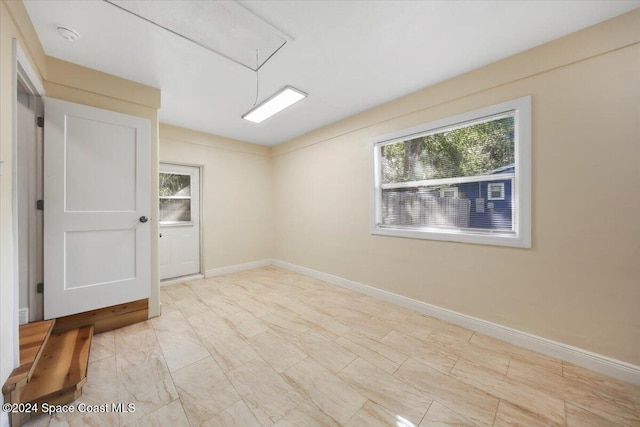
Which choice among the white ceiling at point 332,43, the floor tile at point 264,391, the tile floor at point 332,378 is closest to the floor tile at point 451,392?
the tile floor at point 332,378

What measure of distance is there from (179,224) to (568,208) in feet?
16.2

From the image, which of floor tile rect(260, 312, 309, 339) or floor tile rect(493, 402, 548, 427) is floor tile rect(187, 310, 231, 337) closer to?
floor tile rect(260, 312, 309, 339)

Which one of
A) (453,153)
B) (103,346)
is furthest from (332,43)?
(103,346)

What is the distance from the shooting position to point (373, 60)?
2.11 m

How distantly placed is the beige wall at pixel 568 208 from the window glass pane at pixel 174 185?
376 cm

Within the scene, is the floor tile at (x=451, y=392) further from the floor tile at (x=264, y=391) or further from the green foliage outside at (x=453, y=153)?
the green foliage outside at (x=453, y=153)

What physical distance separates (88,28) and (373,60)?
230cm

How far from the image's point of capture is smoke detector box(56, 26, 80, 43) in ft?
5.60

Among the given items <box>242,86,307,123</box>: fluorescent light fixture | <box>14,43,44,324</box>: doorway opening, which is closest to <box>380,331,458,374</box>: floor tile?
<box>242,86,307,123</box>: fluorescent light fixture

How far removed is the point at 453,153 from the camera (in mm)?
2486

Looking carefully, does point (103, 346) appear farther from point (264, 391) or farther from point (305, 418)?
point (305, 418)

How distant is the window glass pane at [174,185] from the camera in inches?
149

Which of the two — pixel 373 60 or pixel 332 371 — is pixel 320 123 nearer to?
pixel 373 60

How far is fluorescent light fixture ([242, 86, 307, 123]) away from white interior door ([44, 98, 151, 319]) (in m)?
1.20
